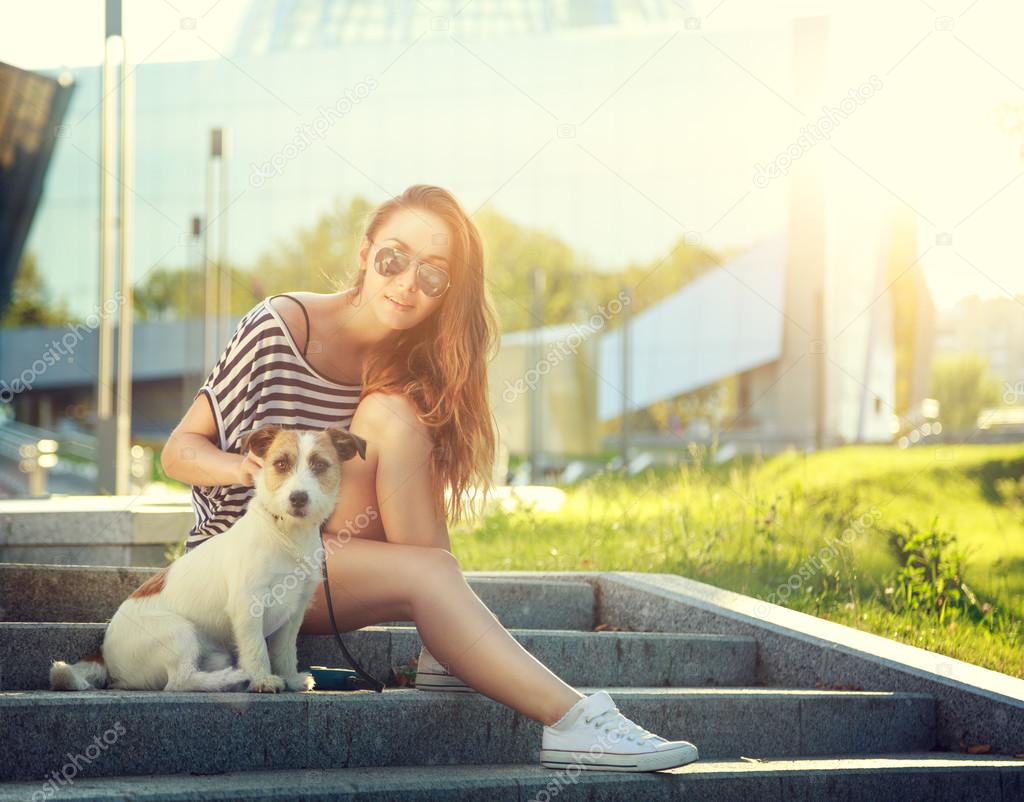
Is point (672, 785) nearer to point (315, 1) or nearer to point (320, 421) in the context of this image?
point (320, 421)

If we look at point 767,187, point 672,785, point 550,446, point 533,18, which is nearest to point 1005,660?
point 672,785

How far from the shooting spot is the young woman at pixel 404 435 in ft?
13.9

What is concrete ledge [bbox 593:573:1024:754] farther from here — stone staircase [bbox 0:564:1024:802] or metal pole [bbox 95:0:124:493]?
Result: metal pole [bbox 95:0:124:493]

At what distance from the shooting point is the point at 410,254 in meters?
4.96

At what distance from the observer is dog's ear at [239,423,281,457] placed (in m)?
4.33

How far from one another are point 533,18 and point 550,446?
3447cm

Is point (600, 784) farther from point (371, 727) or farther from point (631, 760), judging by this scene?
point (371, 727)

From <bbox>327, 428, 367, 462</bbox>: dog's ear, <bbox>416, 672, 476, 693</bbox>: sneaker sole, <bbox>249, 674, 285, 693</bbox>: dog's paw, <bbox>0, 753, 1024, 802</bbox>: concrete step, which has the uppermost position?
<bbox>327, 428, 367, 462</bbox>: dog's ear

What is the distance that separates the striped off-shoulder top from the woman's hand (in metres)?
0.24

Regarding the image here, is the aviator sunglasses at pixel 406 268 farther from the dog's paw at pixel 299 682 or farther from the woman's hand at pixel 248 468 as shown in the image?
the dog's paw at pixel 299 682

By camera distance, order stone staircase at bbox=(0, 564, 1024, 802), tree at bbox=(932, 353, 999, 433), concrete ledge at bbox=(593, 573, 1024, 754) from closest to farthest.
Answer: stone staircase at bbox=(0, 564, 1024, 802) → concrete ledge at bbox=(593, 573, 1024, 754) → tree at bbox=(932, 353, 999, 433)

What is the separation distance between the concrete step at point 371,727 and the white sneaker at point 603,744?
14.6 inches

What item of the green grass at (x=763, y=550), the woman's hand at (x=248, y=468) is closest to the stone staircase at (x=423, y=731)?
the woman's hand at (x=248, y=468)

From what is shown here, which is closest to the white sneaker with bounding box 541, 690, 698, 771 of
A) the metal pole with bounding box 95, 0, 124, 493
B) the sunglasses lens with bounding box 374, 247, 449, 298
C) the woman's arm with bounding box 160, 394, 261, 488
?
the woman's arm with bounding box 160, 394, 261, 488
